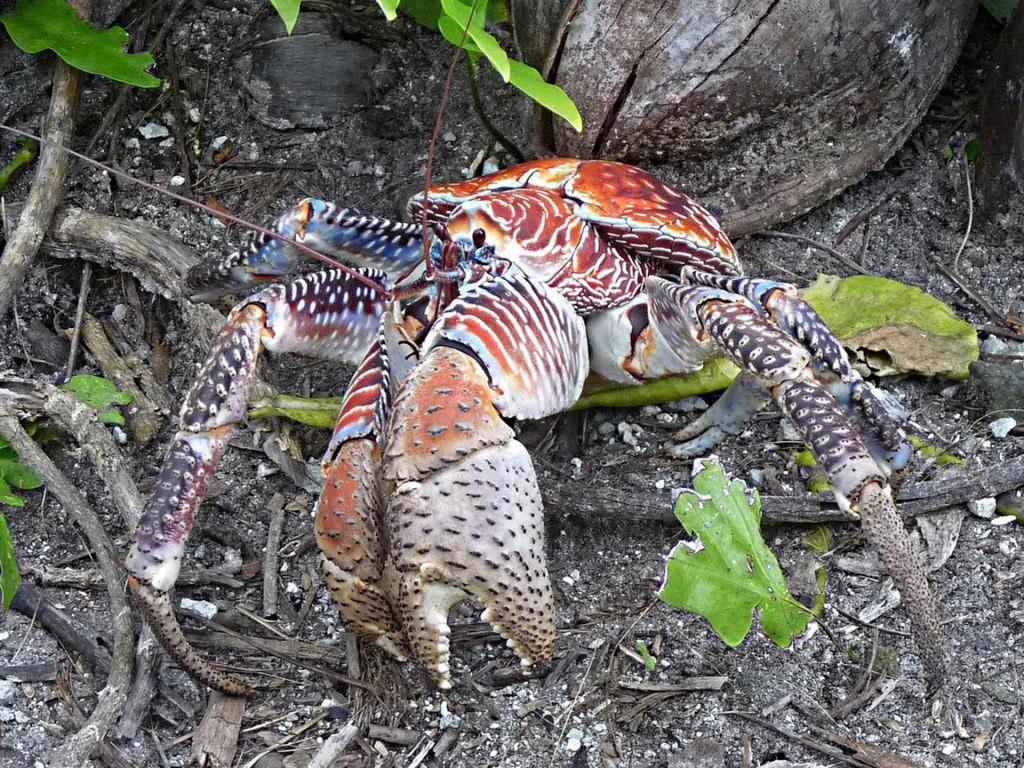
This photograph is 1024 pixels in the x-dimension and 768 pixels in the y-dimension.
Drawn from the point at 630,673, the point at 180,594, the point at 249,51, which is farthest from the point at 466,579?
the point at 249,51

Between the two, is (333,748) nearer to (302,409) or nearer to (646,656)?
(646,656)

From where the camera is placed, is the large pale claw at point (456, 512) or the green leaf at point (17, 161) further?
the green leaf at point (17, 161)

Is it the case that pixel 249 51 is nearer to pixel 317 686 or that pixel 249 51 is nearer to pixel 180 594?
pixel 180 594

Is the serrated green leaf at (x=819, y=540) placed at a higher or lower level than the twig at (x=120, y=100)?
lower

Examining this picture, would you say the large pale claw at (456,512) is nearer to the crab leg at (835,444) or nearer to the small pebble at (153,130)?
the crab leg at (835,444)

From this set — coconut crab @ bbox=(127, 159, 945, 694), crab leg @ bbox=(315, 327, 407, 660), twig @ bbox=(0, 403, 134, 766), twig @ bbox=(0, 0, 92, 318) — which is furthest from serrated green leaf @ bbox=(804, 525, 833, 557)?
twig @ bbox=(0, 0, 92, 318)

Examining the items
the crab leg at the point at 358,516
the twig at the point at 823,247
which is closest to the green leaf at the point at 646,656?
the crab leg at the point at 358,516
